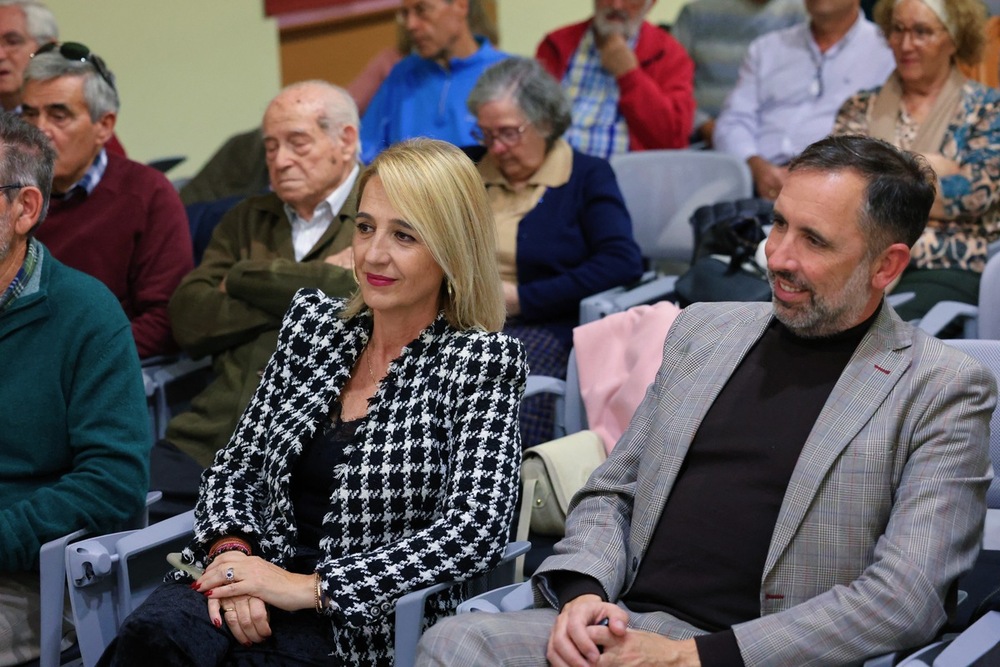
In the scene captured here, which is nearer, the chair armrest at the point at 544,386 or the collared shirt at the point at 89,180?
the chair armrest at the point at 544,386

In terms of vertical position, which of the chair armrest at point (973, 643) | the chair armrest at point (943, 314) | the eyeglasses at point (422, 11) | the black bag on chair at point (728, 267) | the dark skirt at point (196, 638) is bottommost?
the dark skirt at point (196, 638)

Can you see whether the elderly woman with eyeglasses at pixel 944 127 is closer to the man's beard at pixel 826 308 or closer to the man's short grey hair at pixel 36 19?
the man's beard at pixel 826 308

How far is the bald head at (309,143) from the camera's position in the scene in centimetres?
302

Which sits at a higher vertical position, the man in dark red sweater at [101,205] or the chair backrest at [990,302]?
the man in dark red sweater at [101,205]

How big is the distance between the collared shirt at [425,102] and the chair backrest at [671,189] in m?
0.59

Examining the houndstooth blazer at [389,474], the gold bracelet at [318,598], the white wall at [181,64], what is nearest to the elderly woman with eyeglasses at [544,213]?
the houndstooth blazer at [389,474]

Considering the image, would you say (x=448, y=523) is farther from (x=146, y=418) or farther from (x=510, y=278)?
(x=510, y=278)

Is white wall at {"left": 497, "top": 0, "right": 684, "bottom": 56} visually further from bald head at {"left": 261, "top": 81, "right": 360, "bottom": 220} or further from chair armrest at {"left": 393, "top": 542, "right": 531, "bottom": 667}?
chair armrest at {"left": 393, "top": 542, "right": 531, "bottom": 667}

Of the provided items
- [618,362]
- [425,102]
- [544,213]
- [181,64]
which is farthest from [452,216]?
[181,64]

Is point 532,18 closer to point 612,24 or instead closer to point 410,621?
point 612,24

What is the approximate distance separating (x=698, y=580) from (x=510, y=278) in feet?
5.55

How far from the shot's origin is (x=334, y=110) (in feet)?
10.2

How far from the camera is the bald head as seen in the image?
3.02 meters

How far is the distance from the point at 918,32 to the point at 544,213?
1179 millimetres
